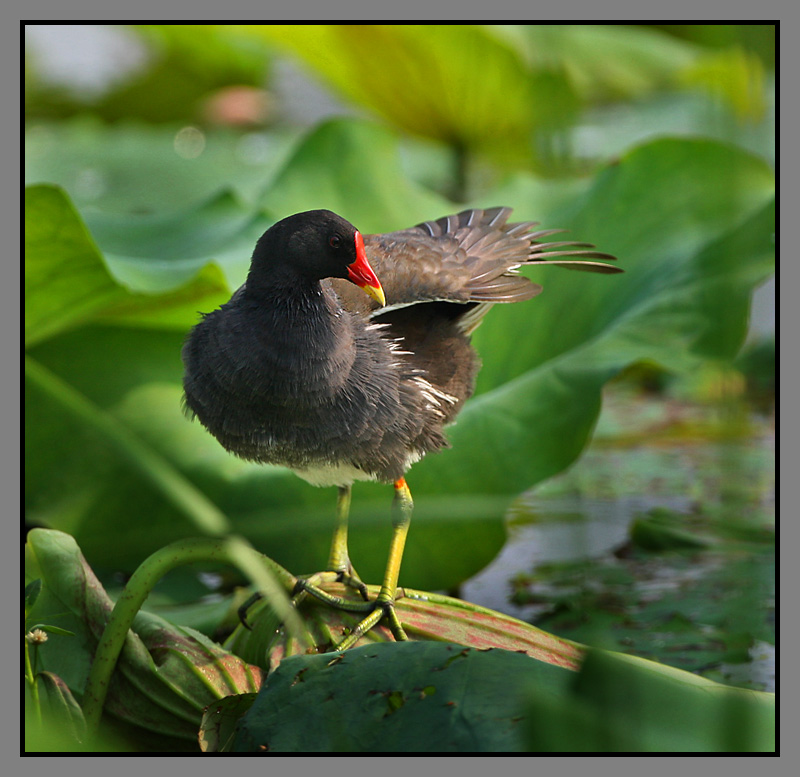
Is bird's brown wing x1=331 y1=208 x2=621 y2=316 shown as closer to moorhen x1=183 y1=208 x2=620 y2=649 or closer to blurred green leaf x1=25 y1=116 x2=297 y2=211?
moorhen x1=183 y1=208 x2=620 y2=649

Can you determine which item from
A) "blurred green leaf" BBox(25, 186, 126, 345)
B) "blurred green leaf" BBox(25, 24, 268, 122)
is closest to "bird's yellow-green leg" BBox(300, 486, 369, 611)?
"blurred green leaf" BBox(25, 186, 126, 345)

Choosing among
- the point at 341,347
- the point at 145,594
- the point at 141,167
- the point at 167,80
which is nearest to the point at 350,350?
the point at 341,347

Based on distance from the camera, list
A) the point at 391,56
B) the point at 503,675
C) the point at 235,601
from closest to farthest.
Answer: the point at 503,675 → the point at 235,601 → the point at 391,56

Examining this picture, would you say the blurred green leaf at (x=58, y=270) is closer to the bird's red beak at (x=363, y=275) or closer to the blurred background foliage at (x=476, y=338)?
the blurred background foliage at (x=476, y=338)

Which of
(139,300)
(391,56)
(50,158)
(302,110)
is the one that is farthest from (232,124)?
(139,300)

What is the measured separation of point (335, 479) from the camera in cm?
91

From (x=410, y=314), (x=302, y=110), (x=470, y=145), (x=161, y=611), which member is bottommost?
(x=161, y=611)

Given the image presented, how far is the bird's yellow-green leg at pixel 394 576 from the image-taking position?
87 centimetres

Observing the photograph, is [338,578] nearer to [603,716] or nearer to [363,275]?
[363,275]

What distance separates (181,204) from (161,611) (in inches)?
38.5

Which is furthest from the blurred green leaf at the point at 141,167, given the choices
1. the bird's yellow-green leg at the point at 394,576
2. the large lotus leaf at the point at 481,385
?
the bird's yellow-green leg at the point at 394,576

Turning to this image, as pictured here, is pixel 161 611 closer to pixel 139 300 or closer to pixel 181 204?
pixel 139 300

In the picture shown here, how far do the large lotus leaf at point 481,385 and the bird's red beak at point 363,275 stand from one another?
0.74ft

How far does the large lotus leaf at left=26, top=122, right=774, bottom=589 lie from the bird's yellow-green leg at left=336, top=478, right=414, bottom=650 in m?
0.02
